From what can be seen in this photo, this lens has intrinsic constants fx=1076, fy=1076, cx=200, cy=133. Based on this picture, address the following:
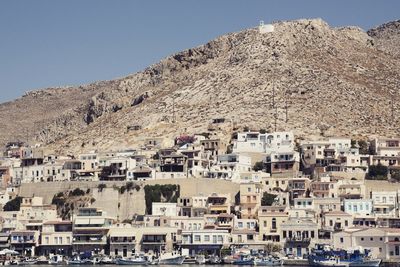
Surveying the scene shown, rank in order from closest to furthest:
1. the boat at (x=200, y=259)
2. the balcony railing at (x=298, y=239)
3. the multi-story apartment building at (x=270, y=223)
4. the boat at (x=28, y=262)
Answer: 1. the boat at (x=200, y=259)
2. the balcony railing at (x=298, y=239)
3. the boat at (x=28, y=262)
4. the multi-story apartment building at (x=270, y=223)

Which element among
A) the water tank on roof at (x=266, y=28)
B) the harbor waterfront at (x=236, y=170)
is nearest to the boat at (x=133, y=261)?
the harbor waterfront at (x=236, y=170)

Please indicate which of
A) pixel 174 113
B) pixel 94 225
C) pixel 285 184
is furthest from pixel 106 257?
pixel 174 113

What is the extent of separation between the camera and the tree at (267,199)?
338 ft

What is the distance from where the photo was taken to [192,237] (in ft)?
315

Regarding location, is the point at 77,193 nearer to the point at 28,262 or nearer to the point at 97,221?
the point at 97,221

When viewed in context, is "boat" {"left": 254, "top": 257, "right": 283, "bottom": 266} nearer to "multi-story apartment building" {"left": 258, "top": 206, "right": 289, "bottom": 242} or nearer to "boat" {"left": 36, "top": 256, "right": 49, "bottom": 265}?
"multi-story apartment building" {"left": 258, "top": 206, "right": 289, "bottom": 242}

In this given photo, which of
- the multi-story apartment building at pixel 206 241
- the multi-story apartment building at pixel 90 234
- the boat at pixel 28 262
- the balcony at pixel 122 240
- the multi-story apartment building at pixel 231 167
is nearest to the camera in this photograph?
the boat at pixel 28 262

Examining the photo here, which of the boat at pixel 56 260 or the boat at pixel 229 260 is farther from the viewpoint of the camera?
the boat at pixel 56 260

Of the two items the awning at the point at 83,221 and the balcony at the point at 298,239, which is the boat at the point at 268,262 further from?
the awning at the point at 83,221

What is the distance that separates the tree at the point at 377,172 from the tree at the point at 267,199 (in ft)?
40.6

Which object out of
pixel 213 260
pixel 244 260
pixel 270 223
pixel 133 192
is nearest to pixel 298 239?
pixel 270 223

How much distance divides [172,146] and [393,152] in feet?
84.8

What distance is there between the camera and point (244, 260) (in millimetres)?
90938

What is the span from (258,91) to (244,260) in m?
54.6
